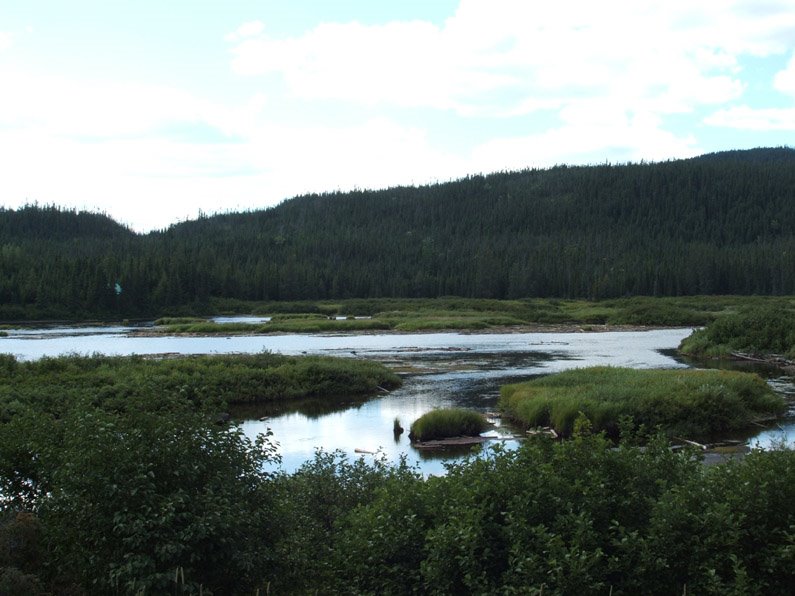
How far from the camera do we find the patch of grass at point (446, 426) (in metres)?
31.2

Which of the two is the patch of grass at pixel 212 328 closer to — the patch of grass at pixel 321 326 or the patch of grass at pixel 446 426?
the patch of grass at pixel 321 326

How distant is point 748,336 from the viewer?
60.9 m

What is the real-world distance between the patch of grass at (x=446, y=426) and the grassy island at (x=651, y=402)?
2512 millimetres

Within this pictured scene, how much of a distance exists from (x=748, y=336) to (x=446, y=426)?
37504 millimetres

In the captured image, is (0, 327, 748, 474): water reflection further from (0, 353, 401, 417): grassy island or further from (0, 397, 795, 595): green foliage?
(0, 397, 795, 595): green foliage

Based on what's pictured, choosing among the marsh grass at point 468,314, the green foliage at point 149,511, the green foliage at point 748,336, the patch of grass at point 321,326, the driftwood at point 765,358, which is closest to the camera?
the green foliage at point 149,511

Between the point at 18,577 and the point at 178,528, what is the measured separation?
199 centimetres

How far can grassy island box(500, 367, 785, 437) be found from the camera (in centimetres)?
3134

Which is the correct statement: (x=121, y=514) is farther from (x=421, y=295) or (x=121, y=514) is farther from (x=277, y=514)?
(x=421, y=295)

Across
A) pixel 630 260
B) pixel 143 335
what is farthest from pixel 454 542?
pixel 630 260

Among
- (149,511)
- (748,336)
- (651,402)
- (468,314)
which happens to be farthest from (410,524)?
(468,314)

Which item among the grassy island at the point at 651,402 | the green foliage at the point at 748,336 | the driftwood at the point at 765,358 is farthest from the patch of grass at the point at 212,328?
the grassy island at the point at 651,402

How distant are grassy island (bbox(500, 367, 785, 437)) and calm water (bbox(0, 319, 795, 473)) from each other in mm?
1888

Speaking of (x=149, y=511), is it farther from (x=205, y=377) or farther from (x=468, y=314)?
(x=468, y=314)
